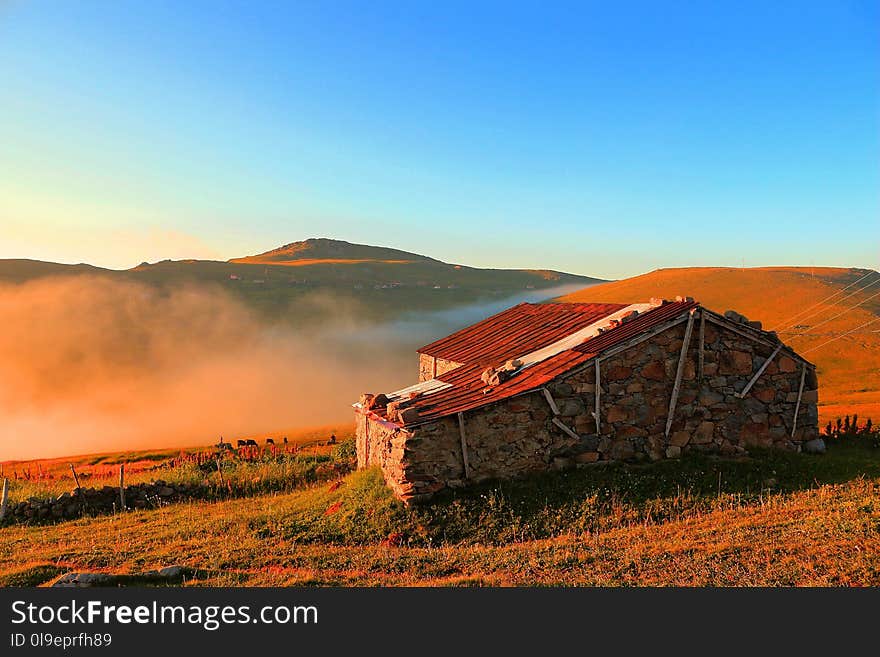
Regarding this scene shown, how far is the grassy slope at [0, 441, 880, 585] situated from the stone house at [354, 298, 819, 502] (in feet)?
1.99

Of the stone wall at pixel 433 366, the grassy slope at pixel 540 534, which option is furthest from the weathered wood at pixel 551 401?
the stone wall at pixel 433 366

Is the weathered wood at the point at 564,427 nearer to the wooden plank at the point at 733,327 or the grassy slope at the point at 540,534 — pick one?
the grassy slope at the point at 540,534

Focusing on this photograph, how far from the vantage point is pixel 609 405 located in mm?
15617

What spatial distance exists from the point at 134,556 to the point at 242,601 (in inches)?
253

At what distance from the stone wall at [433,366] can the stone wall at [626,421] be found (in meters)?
5.47

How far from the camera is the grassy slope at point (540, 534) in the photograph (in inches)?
368

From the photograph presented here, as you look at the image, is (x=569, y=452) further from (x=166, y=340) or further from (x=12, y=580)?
(x=166, y=340)

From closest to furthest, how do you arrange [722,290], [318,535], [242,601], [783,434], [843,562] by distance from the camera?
[242,601]
[843,562]
[318,535]
[783,434]
[722,290]

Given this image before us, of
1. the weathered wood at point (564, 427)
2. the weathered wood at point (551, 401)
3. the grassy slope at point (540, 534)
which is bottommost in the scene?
the grassy slope at point (540, 534)

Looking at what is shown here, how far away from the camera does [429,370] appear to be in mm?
25391

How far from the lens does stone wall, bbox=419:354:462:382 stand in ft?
74.2

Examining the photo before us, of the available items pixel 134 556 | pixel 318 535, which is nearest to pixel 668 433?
pixel 318 535

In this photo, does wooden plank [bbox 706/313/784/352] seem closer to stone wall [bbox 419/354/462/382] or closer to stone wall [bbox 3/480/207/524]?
stone wall [bbox 419/354/462/382]

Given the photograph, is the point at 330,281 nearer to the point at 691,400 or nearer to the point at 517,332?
the point at 517,332
